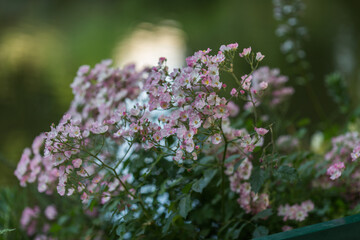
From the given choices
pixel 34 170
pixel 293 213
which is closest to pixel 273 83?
pixel 293 213

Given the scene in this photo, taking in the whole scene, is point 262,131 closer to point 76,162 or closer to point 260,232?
point 260,232

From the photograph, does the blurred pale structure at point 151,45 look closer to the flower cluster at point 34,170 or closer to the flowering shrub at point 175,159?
the flowering shrub at point 175,159

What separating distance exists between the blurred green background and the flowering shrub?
980 mm

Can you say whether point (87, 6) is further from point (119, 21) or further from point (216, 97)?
point (216, 97)

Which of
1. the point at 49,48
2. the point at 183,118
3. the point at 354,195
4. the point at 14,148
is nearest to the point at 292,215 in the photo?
the point at 354,195

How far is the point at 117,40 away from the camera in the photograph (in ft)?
19.5

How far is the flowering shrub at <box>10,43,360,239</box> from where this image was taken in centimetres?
79

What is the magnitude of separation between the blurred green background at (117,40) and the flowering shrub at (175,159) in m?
0.98

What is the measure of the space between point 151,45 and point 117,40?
2.24 ft

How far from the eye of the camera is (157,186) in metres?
1.00

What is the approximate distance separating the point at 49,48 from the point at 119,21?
170 centimetres

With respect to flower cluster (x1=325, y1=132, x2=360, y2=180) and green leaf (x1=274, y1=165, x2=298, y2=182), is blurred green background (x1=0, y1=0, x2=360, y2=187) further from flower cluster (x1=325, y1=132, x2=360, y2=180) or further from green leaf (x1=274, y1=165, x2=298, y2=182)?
green leaf (x1=274, y1=165, x2=298, y2=182)

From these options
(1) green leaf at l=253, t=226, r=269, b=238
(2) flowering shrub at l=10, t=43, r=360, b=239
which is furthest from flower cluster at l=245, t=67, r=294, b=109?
(1) green leaf at l=253, t=226, r=269, b=238

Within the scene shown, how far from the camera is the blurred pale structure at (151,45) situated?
→ 478 centimetres
